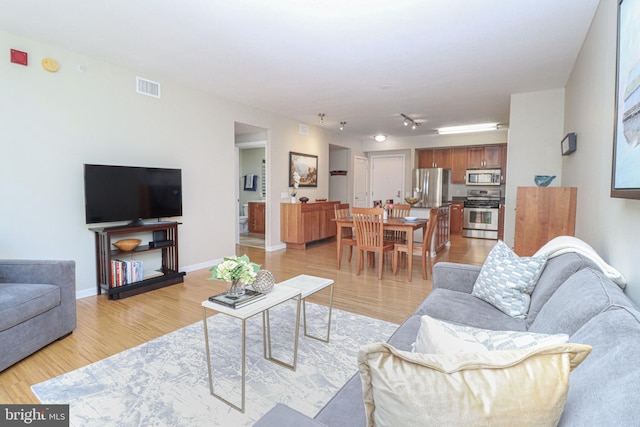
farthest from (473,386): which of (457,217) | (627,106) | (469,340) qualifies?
(457,217)

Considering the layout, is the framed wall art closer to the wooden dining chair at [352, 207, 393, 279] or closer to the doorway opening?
the wooden dining chair at [352, 207, 393, 279]

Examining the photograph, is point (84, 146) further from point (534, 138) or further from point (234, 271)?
point (534, 138)

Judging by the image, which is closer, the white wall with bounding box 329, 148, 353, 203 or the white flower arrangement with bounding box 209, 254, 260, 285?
the white flower arrangement with bounding box 209, 254, 260, 285

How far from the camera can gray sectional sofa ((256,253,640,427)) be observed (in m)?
0.66

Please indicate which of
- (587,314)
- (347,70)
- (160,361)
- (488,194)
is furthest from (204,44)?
(488,194)

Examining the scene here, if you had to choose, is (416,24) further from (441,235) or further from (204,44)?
(441,235)

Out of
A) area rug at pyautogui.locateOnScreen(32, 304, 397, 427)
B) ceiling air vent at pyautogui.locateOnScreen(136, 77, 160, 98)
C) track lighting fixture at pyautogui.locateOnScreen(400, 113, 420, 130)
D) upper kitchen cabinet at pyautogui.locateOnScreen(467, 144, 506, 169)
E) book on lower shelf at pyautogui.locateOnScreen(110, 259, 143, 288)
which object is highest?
track lighting fixture at pyautogui.locateOnScreen(400, 113, 420, 130)

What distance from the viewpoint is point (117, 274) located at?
3510 millimetres

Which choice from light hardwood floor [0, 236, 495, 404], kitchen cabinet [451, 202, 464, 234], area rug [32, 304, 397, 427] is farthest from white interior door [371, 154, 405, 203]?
area rug [32, 304, 397, 427]

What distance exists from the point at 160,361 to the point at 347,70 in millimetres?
3391

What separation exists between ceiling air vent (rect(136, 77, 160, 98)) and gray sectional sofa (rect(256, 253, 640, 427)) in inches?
154

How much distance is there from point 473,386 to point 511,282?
1512mm

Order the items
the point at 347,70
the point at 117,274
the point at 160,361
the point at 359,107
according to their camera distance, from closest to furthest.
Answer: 1. the point at 160,361
2. the point at 117,274
3. the point at 347,70
4. the point at 359,107

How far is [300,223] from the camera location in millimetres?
6223
